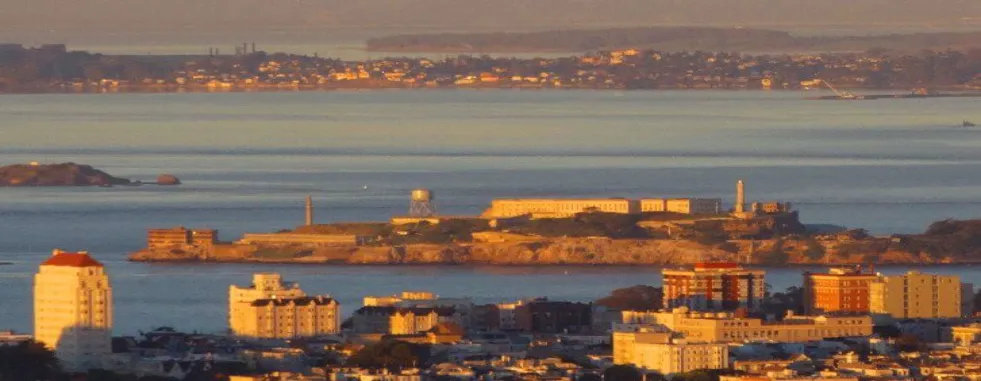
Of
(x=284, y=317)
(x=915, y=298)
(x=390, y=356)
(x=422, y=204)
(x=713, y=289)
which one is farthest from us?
(x=422, y=204)

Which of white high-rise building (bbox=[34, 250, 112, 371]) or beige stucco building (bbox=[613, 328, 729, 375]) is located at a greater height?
white high-rise building (bbox=[34, 250, 112, 371])

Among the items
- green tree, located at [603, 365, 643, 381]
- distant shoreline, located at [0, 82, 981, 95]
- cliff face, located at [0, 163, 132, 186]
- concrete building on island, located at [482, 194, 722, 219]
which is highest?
distant shoreline, located at [0, 82, 981, 95]

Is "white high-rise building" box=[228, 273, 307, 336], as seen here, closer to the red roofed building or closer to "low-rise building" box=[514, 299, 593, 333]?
"low-rise building" box=[514, 299, 593, 333]

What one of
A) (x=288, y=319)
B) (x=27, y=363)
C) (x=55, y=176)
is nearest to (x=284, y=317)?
(x=288, y=319)

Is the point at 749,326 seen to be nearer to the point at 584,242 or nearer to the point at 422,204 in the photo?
the point at 584,242

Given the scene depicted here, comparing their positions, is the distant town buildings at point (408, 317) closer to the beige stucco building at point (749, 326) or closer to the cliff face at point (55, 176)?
the beige stucco building at point (749, 326)

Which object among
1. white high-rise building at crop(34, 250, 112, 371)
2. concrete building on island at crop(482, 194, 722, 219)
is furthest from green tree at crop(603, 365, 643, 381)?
concrete building on island at crop(482, 194, 722, 219)

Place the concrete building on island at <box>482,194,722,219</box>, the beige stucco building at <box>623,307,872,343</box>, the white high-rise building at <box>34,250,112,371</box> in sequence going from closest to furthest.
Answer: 1. the white high-rise building at <box>34,250,112,371</box>
2. the beige stucco building at <box>623,307,872,343</box>
3. the concrete building on island at <box>482,194,722,219</box>
